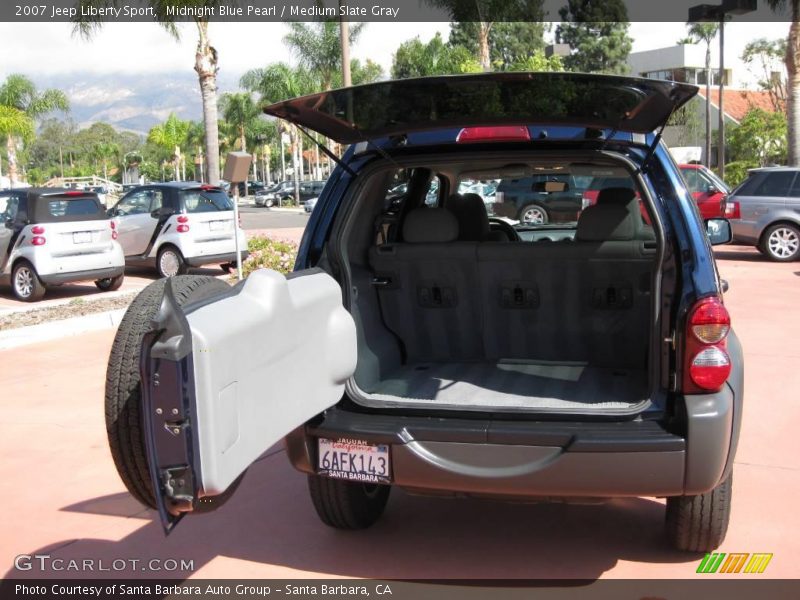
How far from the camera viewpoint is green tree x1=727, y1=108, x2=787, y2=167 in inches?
1485

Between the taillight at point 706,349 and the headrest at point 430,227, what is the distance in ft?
5.14

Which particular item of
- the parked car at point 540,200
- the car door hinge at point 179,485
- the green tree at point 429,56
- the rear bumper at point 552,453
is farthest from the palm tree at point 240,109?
the car door hinge at point 179,485

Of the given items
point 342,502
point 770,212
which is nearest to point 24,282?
point 342,502

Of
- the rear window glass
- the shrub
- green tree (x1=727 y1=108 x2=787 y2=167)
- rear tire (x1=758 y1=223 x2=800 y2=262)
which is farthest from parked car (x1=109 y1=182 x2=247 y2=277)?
green tree (x1=727 y1=108 x2=787 y2=167)

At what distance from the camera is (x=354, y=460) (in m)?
3.60

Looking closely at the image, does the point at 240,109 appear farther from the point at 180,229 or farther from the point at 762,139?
the point at 180,229

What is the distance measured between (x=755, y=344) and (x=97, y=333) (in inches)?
281

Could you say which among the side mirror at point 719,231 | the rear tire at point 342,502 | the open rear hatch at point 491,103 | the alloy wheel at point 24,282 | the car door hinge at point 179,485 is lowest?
the rear tire at point 342,502

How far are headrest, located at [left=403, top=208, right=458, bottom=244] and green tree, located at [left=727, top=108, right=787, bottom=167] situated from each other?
3561cm

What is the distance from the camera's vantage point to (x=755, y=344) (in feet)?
27.2

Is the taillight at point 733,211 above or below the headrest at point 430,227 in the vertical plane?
below

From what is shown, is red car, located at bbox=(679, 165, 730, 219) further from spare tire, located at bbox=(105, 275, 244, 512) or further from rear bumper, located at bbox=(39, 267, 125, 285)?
spare tire, located at bbox=(105, 275, 244, 512)

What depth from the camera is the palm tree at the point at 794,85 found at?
2136cm

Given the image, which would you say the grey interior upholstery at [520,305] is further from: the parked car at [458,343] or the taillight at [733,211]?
the taillight at [733,211]
